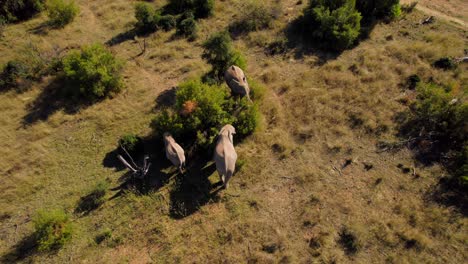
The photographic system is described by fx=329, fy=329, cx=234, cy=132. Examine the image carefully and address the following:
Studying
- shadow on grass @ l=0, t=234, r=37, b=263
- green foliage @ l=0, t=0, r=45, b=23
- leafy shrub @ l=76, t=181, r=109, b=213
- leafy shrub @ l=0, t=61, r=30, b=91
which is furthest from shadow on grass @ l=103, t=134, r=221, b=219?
green foliage @ l=0, t=0, r=45, b=23

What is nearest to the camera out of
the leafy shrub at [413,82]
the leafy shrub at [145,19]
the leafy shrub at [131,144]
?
the leafy shrub at [131,144]

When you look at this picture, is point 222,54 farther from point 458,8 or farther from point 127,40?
point 458,8

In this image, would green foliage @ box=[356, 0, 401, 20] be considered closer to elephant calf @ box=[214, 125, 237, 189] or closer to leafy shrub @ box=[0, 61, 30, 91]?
elephant calf @ box=[214, 125, 237, 189]

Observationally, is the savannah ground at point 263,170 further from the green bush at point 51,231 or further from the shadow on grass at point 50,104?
the green bush at point 51,231

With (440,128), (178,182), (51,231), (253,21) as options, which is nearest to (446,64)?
(440,128)

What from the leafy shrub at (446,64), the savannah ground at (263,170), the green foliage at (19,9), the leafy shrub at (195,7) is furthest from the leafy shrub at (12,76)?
the leafy shrub at (446,64)

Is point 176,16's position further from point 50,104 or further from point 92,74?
point 50,104
